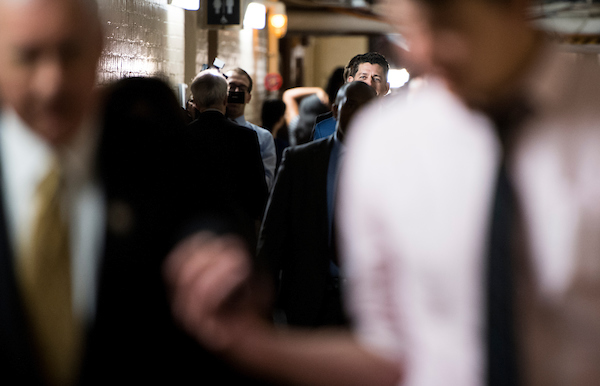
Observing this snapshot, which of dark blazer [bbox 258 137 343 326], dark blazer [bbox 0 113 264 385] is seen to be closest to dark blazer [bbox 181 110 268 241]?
dark blazer [bbox 258 137 343 326]

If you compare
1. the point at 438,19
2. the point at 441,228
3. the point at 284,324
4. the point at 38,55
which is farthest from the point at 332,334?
the point at 284,324

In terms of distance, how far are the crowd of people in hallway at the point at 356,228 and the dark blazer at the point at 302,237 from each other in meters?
1.73

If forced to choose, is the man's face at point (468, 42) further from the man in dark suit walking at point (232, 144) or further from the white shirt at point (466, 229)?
the man in dark suit walking at point (232, 144)

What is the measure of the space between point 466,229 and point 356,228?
0.18 m

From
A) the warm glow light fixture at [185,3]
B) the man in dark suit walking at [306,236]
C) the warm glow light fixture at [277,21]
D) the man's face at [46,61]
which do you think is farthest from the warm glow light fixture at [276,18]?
the man's face at [46,61]

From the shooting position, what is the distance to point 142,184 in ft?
3.89

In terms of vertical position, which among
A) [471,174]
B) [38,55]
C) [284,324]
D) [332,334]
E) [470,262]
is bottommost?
[284,324]

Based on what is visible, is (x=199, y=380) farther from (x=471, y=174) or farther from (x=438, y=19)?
(x=438, y=19)

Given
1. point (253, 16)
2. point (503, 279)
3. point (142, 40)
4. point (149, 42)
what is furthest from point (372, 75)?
point (253, 16)

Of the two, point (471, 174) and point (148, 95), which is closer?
point (471, 174)

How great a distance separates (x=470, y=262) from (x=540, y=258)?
92mm

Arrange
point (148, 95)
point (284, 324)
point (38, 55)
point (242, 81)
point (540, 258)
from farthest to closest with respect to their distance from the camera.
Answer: point (242, 81)
point (284, 324)
point (148, 95)
point (38, 55)
point (540, 258)

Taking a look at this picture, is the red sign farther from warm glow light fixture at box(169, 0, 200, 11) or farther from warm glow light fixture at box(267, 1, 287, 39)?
warm glow light fixture at box(169, 0, 200, 11)

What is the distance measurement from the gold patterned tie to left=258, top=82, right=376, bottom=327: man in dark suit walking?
1861 millimetres
